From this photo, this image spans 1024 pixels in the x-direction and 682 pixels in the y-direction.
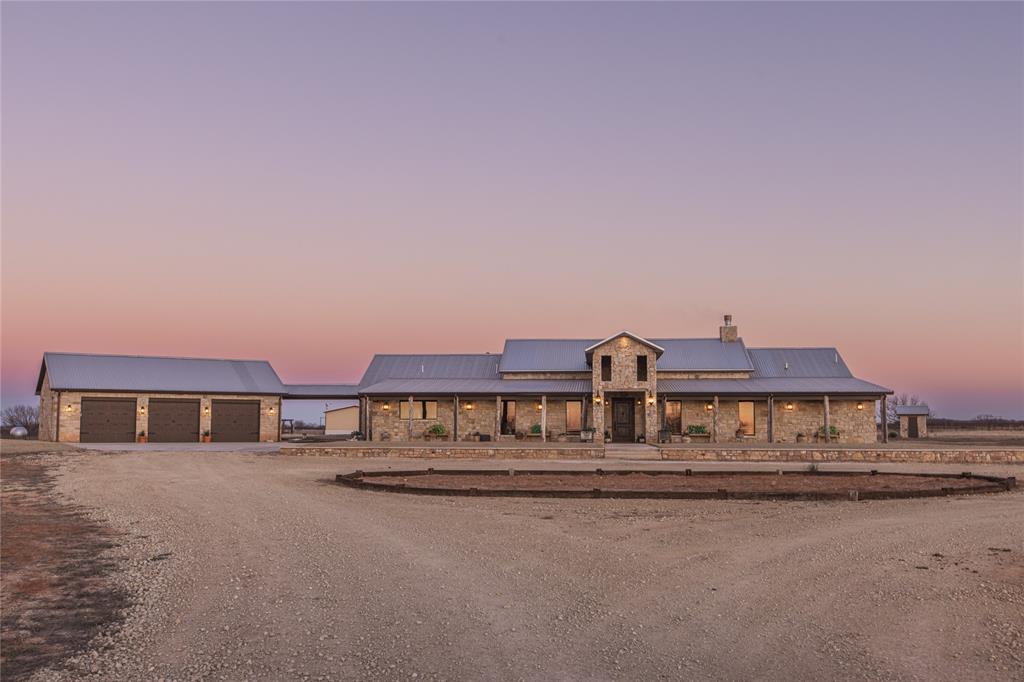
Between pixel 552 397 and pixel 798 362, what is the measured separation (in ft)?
46.4

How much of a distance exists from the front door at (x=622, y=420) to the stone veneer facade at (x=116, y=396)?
19.1m

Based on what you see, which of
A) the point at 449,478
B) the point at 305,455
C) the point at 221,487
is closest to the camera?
the point at 221,487

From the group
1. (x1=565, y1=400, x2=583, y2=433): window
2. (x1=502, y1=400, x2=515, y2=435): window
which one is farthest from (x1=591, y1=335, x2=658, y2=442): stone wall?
(x1=502, y1=400, x2=515, y2=435): window

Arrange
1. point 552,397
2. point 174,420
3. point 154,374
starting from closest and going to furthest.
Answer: point 552,397
point 174,420
point 154,374

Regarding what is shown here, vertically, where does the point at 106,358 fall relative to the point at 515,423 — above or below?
above

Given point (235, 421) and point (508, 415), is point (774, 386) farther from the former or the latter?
point (235, 421)

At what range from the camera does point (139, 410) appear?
3925cm

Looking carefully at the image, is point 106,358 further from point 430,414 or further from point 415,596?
point 415,596

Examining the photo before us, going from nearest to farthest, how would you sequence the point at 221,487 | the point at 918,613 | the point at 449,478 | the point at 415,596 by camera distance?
the point at 918,613 → the point at 415,596 → the point at 221,487 → the point at 449,478

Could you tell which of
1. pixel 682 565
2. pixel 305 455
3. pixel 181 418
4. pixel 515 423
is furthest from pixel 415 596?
pixel 181 418

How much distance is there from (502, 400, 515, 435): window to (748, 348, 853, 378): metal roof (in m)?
13.2

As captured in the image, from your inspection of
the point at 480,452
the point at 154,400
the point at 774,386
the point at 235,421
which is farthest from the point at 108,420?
the point at 774,386

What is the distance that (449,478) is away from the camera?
826 inches

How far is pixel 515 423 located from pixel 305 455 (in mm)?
11790
